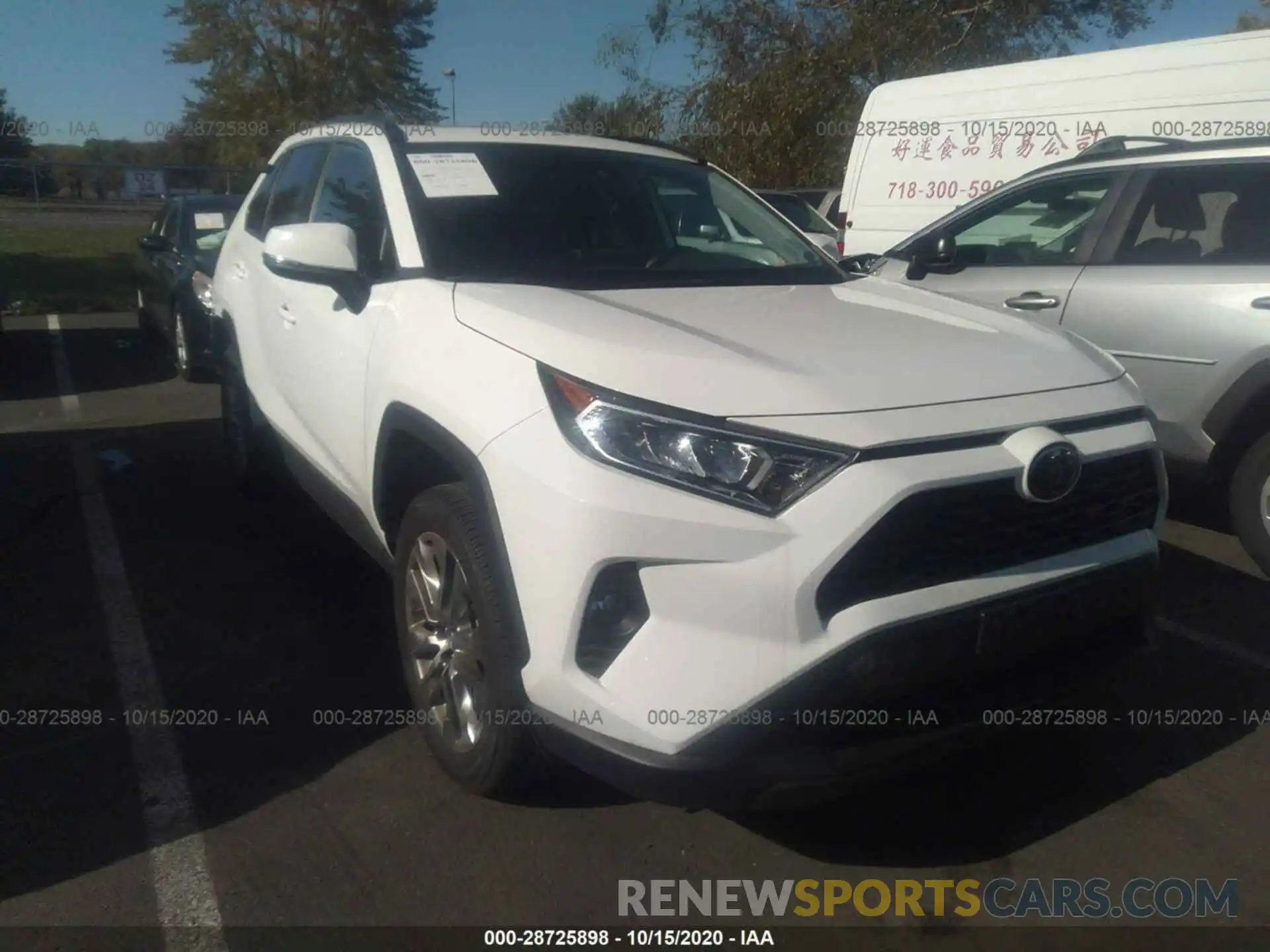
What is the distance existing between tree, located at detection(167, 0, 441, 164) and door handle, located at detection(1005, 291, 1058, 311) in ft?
77.0

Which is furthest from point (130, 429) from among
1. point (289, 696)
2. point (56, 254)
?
point (56, 254)

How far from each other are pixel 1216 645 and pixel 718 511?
8.79 ft

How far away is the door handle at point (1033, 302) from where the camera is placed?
16.7 ft

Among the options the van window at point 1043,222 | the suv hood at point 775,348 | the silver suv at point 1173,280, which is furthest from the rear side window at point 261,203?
the van window at point 1043,222

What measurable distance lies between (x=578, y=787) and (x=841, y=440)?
1318mm

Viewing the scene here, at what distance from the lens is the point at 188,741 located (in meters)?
3.28

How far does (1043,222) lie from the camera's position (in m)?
5.84

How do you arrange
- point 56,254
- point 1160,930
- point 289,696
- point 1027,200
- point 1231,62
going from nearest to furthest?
point 1160,930, point 289,696, point 1027,200, point 1231,62, point 56,254

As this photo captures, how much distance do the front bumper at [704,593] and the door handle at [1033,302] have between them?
309 cm

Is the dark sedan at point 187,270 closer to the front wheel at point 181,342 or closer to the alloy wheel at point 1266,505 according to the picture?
the front wheel at point 181,342

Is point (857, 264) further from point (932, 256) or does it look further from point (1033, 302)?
point (1033, 302)

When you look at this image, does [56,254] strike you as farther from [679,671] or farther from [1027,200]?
[679,671]

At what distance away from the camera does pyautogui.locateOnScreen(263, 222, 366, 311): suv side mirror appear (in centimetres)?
324

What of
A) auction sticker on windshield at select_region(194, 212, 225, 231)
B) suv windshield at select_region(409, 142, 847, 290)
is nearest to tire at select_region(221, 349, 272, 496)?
suv windshield at select_region(409, 142, 847, 290)
